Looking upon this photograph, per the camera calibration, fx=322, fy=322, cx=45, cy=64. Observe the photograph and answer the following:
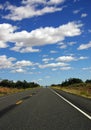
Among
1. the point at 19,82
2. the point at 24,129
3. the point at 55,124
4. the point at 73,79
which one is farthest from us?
the point at 73,79

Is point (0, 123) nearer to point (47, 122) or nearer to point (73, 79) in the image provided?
point (47, 122)

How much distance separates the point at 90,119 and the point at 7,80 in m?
136

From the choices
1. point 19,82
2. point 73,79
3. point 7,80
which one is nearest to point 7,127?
point 7,80

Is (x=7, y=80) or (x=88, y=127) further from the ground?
(x=7, y=80)

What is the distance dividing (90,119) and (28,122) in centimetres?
232

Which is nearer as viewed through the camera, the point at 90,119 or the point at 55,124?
the point at 55,124

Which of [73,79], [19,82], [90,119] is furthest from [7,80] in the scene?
[90,119]

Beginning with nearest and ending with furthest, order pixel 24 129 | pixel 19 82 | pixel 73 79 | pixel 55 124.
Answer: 1. pixel 24 129
2. pixel 55 124
3. pixel 19 82
4. pixel 73 79

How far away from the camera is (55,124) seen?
417 inches

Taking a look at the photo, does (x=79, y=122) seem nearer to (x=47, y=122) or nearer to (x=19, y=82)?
(x=47, y=122)

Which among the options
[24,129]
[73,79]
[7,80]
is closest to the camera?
[24,129]

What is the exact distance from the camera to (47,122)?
11148 millimetres

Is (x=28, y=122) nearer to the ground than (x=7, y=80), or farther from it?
nearer to the ground

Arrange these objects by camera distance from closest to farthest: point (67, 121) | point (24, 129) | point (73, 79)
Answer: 1. point (24, 129)
2. point (67, 121)
3. point (73, 79)
